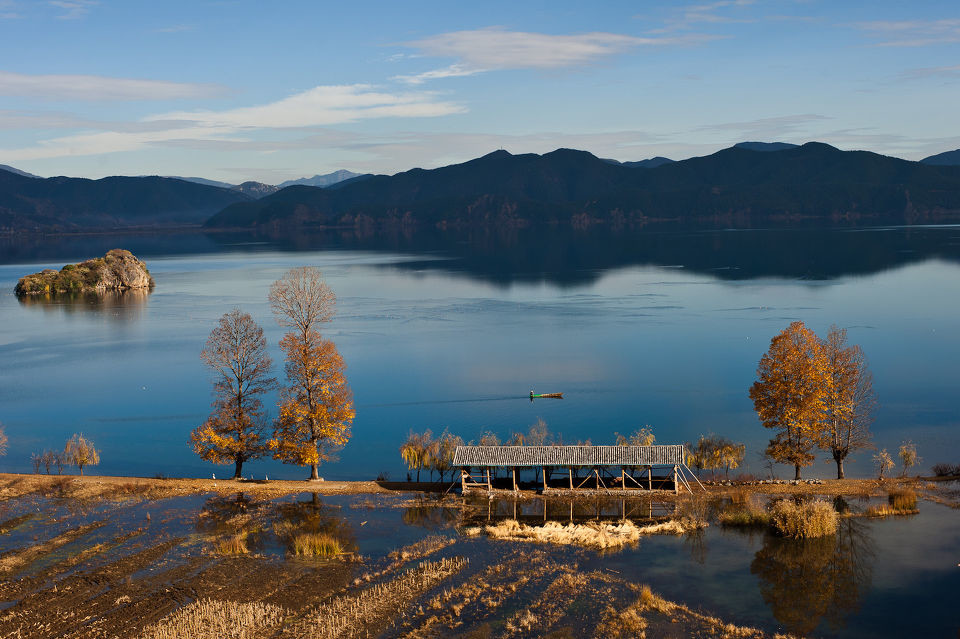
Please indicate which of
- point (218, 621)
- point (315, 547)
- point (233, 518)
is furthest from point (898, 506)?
point (233, 518)

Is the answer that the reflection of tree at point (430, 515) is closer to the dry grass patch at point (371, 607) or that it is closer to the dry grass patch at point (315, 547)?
the dry grass patch at point (315, 547)

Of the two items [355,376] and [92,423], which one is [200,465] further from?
[355,376]

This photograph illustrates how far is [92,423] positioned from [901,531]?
49.9 metres

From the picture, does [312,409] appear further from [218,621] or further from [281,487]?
[218,621]

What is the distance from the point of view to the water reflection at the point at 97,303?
11561cm

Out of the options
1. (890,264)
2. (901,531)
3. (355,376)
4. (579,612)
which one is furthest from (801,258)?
(579,612)

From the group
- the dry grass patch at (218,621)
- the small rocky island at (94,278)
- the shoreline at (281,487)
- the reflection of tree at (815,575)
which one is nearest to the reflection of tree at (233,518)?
the shoreline at (281,487)

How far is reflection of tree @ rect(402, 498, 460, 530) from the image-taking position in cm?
3462

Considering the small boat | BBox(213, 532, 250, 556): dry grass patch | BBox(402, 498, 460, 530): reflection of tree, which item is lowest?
BBox(402, 498, 460, 530): reflection of tree

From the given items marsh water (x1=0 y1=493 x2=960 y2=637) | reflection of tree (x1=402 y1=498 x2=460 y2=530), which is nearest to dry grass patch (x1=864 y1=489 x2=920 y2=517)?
marsh water (x1=0 y1=493 x2=960 y2=637)

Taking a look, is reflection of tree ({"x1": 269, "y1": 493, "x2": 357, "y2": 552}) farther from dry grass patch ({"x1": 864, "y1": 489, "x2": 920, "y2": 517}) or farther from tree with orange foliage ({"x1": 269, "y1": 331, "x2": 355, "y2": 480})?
dry grass patch ({"x1": 864, "y1": 489, "x2": 920, "y2": 517})

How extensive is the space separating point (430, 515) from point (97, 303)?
11101 centimetres

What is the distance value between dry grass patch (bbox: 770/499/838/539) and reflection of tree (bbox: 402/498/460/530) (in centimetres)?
1339

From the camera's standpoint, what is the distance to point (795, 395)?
39438 millimetres
